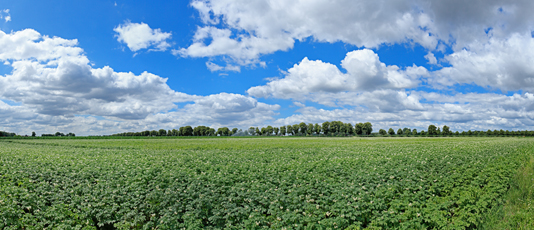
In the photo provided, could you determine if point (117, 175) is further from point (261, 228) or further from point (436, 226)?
point (436, 226)

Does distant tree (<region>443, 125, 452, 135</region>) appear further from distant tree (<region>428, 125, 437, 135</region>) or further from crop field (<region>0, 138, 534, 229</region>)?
crop field (<region>0, 138, 534, 229</region>)

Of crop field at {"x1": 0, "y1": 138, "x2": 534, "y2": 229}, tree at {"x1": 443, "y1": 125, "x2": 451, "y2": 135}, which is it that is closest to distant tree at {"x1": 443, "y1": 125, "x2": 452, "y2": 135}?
tree at {"x1": 443, "y1": 125, "x2": 451, "y2": 135}

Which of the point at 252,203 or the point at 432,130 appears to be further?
the point at 432,130

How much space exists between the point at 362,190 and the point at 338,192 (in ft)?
3.76

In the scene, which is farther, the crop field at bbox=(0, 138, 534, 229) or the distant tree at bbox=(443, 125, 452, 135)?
the distant tree at bbox=(443, 125, 452, 135)

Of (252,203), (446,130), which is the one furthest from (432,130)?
(252,203)

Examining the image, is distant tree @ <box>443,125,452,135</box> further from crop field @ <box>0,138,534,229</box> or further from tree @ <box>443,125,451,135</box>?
crop field @ <box>0,138,534,229</box>

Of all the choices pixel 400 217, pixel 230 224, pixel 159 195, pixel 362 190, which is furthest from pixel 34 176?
pixel 400 217

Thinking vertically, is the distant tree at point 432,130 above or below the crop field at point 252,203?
above

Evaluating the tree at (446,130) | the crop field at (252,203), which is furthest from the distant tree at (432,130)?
the crop field at (252,203)

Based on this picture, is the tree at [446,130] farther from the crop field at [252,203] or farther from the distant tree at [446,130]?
the crop field at [252,203]

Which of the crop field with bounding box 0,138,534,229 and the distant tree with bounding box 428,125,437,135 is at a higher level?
the distant tree with bounding box 428,125,437,135

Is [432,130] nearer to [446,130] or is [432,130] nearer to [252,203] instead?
[446,130]

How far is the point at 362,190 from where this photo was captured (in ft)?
38.0
